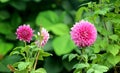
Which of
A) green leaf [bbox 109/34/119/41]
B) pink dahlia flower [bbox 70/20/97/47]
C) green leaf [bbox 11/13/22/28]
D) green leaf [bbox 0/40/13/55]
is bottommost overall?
green leaf [bbox 0/40/13/55]

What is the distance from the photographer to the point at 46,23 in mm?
2902

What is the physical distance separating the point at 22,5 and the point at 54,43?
2.56 ft

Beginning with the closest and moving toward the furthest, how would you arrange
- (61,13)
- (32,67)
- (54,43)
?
(32,67), (54,43), (61,13)

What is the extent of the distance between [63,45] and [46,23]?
0.45 metres

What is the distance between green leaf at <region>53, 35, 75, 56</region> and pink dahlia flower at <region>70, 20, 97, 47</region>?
1.02 m

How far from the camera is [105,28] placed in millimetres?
1630

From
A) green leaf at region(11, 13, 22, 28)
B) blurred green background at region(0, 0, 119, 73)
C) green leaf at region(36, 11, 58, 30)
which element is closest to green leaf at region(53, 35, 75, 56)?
blurred green background at region(0, 0, 119, 73)

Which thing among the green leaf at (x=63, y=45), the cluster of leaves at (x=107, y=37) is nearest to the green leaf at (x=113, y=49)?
the cluster of leaves at (x=107, y=37)

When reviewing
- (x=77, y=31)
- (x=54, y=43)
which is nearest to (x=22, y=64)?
(x=77, y=31)

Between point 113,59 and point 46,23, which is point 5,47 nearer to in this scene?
point 46,23

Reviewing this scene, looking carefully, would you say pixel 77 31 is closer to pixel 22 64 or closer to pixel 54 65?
pixel 22 64

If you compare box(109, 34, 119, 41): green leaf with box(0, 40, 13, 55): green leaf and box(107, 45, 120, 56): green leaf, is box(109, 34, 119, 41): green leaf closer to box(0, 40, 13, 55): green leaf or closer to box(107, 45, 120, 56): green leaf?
box(107, 45, 120, 56): green leaf

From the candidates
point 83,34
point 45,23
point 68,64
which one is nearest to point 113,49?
point 83,34

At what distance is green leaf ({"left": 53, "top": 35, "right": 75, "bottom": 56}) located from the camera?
96.3 inches
